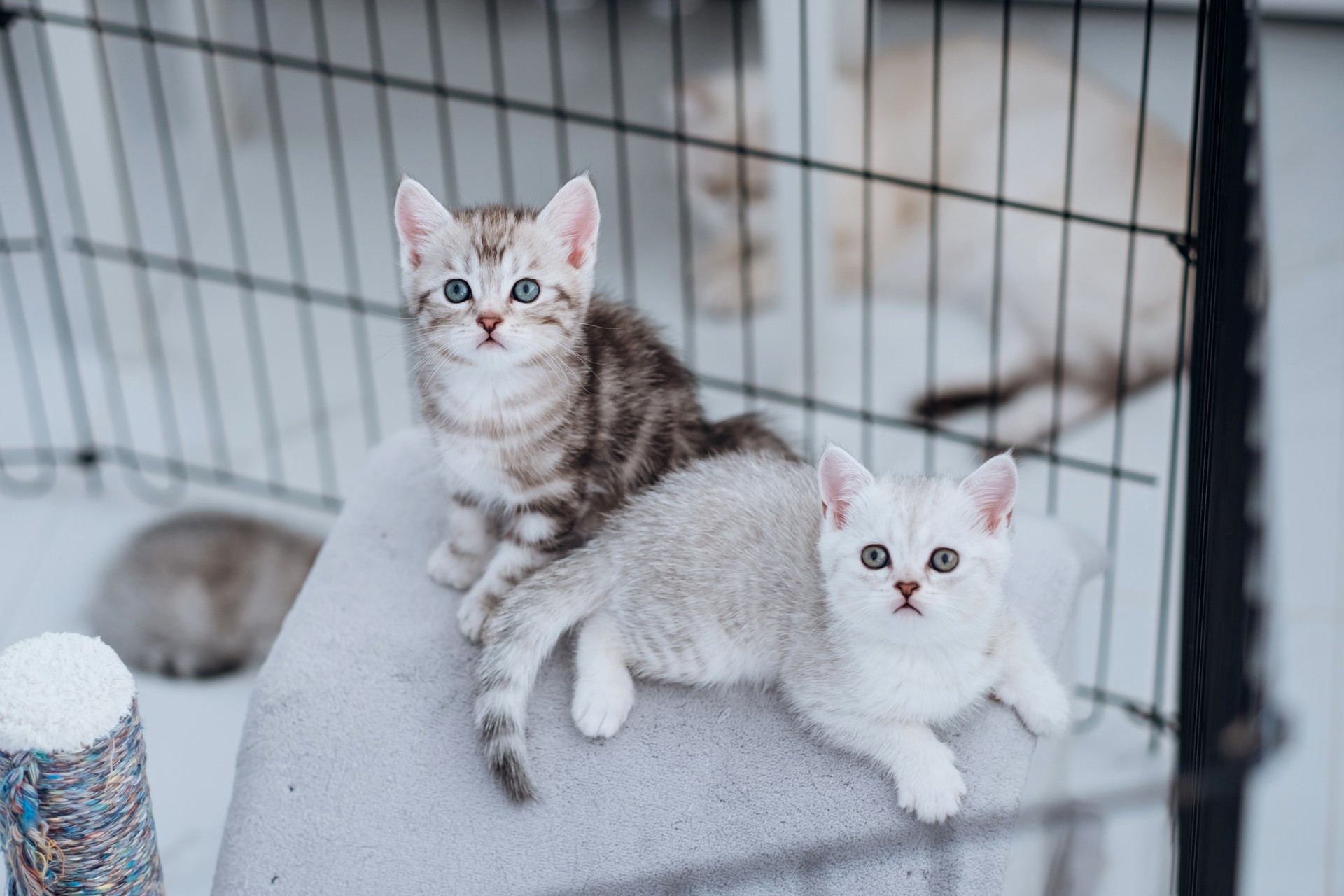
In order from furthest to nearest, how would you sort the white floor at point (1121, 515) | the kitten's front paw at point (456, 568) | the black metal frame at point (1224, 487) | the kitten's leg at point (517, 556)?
the white floor at point (1121, 515) < the kitten's front paw at point (456, 568) < the kitten's leg at point (517, 556) < the black metal frame at point (1224, 487)

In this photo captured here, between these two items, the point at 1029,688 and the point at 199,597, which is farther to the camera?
the point at 199,597

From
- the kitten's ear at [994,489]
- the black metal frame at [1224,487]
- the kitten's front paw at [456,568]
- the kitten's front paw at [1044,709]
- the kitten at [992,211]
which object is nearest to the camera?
the black metal frame at [1224,487]

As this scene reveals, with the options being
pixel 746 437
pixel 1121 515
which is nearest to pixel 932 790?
pixel 746 437

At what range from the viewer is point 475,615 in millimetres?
1434

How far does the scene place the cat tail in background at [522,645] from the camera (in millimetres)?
1293

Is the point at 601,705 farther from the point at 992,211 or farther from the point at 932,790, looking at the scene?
the point at 992,211

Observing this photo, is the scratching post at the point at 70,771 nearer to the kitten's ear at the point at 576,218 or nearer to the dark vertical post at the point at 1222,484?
the kitten's ear at the point at 576,218

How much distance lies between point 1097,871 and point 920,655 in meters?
0.70

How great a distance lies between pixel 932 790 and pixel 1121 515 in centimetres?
118

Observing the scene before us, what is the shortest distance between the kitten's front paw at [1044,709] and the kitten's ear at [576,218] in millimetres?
581

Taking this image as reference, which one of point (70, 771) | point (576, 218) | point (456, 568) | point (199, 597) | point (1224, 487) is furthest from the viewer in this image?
point (199, 597)

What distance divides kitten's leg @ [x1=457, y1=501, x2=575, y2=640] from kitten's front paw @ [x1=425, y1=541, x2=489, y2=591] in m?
0.08

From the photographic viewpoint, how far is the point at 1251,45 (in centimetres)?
114

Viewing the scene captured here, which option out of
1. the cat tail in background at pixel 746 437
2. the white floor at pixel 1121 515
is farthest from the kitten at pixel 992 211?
the cat tail in background at pixel 746 437
